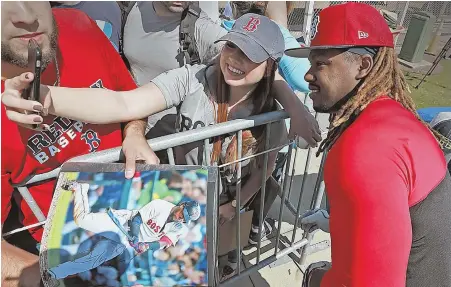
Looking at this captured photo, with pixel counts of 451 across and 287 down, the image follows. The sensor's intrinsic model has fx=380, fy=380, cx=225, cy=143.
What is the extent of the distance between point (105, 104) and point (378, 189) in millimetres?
1225

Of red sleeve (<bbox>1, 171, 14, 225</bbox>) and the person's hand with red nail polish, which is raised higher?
the person's hand with red nail polish

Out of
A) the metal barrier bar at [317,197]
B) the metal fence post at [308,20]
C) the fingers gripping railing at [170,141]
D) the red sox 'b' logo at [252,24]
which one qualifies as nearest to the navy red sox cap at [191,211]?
the fingers gripping railing at [170,141]

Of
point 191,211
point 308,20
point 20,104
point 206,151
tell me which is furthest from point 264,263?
point 308,20

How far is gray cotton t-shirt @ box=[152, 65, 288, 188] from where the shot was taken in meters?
2.05

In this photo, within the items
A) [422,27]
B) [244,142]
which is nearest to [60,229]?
[244,142]

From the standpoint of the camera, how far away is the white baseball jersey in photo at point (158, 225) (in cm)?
131

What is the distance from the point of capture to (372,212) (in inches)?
51.1

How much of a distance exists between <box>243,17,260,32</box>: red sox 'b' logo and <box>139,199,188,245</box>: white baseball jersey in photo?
1.13m

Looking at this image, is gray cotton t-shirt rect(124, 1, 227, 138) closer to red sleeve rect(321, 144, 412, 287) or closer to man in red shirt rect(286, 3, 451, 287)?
man in red shirt rect(286, 3, 451, 287)

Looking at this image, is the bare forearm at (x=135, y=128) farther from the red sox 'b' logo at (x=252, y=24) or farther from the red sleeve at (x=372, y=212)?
the red sleeve at (x=372, y=212)

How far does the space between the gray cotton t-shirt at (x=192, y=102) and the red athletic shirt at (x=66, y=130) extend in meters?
0.24

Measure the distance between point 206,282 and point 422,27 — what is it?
863cm

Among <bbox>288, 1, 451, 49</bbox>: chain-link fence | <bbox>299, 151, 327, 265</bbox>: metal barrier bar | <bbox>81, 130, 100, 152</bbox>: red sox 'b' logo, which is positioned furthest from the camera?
<bbox>288, 1, 451, 49</bbox>: chain-link fence

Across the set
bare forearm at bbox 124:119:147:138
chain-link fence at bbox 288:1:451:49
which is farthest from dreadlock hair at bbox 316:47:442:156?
chain-link fence at bbox 288:1:451:49
